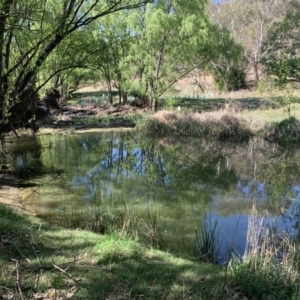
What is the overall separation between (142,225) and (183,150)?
10.3 meters

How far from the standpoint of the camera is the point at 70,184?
10.9 meters

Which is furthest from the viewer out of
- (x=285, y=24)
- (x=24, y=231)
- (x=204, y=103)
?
(x=204, y=103)

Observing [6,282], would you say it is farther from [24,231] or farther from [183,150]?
[183,150]

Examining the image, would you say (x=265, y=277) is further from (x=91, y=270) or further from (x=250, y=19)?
(x=250, y=19)

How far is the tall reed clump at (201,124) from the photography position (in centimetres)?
1970

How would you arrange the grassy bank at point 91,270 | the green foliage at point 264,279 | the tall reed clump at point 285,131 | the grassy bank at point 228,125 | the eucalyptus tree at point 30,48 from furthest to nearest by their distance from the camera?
the grassy bank at point 228,125 < the tall reed clump at point 285,131 < the eucalyptus tree at point 30,48 < the green foliage at point 264,279 < the grassy bank at point 91,270

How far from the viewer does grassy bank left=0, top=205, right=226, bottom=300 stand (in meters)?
3.68

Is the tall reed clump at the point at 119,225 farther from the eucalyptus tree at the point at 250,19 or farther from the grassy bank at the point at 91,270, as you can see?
the eucalyptus tree at the point at 250,19

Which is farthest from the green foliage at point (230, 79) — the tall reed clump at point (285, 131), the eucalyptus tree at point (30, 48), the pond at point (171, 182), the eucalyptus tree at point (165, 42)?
the eucalyptus tree at point (30, 48)

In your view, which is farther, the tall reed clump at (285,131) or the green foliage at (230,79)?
the green foliage at (230,79)

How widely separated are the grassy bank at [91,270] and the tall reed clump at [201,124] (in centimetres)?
1500

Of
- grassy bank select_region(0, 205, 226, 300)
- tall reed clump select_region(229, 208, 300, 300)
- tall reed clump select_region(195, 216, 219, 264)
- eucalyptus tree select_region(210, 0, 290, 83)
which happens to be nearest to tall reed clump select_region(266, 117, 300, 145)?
tall reed clump select_region(195, 216, 219, 264)

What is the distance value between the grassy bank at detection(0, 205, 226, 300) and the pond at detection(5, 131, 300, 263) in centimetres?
184

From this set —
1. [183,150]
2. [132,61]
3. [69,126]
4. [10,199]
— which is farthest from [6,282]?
[132,61]
